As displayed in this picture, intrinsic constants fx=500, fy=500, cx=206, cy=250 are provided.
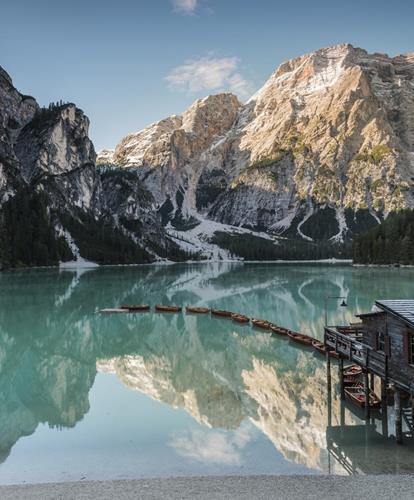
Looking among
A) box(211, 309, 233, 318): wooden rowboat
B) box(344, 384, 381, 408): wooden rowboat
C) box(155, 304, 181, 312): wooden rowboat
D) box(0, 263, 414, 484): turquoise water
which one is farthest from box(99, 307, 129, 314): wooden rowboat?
box(344, 384, 381, 408): wooden rowboat

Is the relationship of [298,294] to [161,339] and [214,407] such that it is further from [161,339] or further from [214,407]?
[214,407]

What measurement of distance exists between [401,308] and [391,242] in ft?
507

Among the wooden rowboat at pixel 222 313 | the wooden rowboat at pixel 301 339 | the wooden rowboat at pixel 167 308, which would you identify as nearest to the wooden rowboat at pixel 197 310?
the wooden rowboat at pixel 167 308

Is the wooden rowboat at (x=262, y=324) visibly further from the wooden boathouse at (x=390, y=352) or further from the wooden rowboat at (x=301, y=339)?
the wooden boathouse at (x=390, y=352)

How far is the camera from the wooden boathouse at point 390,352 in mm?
22250

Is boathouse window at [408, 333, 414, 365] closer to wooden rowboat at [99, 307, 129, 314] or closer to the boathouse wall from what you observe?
the boathouse wall

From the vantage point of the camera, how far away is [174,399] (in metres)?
30.2

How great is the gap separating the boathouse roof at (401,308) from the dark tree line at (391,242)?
146 meters

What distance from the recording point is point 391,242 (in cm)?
16912

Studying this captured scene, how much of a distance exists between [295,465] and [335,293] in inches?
2734

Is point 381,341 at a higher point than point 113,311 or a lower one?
higher

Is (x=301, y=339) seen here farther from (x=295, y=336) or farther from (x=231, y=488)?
(x=231, y=488)

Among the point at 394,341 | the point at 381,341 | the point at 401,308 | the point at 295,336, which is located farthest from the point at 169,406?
the point at 295,336

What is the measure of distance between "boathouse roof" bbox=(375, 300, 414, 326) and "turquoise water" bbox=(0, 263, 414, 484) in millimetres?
5547
